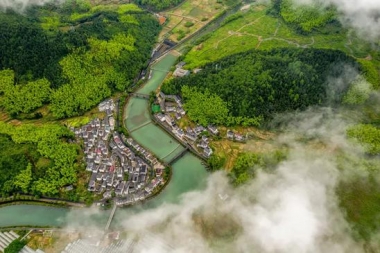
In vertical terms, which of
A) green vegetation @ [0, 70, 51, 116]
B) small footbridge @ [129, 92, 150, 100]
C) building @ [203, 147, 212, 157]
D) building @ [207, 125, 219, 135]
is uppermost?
green vegetation @ [0, 70, 51, 116]

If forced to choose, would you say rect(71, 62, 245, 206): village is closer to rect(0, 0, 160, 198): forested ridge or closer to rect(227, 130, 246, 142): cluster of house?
rect(227, 130, 246, 142): cluster of house

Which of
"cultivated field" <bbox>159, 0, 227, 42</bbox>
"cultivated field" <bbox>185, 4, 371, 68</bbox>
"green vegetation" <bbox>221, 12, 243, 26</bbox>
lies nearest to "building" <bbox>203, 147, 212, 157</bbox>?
"cultivated field" <bbox>185, 4, 371, 68</bbox>

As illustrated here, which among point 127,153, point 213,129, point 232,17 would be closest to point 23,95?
point 127,153

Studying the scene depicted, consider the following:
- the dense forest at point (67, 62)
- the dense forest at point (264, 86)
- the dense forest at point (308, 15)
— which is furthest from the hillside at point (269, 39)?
the dense forest at point (67, 62)

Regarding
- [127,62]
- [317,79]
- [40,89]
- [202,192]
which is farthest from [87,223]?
[317,79]

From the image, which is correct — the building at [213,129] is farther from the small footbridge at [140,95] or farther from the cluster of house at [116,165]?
the small footbridge at [140,95]

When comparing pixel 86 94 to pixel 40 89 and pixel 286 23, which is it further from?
pixel 286 23
